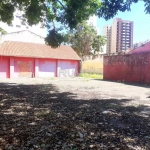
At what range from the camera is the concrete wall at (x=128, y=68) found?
18438 millimetres

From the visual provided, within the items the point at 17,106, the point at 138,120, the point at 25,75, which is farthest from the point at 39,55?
the point at 138,120

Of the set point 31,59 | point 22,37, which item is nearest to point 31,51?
point 31,59

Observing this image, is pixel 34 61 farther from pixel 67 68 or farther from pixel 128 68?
pixel 128 68

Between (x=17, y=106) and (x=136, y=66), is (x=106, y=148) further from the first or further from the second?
(x=136, y=66)

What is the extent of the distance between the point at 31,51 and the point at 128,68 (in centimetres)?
1301

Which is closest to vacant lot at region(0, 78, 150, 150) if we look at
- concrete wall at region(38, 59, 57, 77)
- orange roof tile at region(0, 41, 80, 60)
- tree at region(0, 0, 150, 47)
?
tree at region(0, 0, 150, 47)

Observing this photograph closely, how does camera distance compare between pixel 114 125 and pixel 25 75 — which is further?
pixel 25 75

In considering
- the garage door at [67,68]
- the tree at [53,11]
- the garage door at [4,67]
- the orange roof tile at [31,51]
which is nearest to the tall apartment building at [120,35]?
the orange roof tile at [31,51]

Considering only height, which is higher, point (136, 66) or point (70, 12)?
point (70, 12)

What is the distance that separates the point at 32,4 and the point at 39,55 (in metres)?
14.8

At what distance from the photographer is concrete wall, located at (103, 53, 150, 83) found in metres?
18.4

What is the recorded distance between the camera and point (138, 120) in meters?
5.80

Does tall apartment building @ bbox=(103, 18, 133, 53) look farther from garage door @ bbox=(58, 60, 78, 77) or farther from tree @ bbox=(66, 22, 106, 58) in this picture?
garage door @ bbox=(58, 60, 78, 77)

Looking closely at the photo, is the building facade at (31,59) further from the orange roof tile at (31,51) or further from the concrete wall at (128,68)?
the concrete wall at (128,68)
